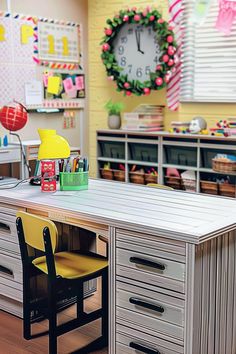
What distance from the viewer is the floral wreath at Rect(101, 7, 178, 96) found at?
4965 millimetres

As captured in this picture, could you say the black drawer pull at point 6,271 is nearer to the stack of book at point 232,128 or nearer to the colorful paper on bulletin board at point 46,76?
the stack of book at point 232,128

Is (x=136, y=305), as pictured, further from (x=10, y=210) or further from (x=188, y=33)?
(x=188, y=33)

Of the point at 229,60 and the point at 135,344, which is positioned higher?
the point at 229,60

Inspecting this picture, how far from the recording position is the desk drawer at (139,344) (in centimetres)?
227

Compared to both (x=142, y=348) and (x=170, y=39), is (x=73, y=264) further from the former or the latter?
(x=170, y=39)

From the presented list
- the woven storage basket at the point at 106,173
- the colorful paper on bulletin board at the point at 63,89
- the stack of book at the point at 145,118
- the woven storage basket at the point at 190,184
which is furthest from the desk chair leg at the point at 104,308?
the colorful paper on bulletin board at the point at 63,89

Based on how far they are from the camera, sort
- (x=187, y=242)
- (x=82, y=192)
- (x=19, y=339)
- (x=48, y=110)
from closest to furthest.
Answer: (x=187, y=242) → (x=19, y=339) → (x=82, y=192) → (x=48, y=110)

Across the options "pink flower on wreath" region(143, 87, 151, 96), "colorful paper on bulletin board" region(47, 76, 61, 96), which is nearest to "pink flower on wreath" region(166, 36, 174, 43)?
"pink flower on wreath" region(143, 87, 151, 96)

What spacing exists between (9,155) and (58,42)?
59.1 inches

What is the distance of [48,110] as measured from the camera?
210 inches

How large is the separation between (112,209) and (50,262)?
1.31ft

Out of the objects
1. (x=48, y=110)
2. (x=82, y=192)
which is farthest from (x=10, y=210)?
(x=48, y=110)

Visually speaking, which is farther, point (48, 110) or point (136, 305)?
point (48, 110)

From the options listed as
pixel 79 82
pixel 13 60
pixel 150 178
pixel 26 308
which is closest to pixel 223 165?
pixel 150 178
